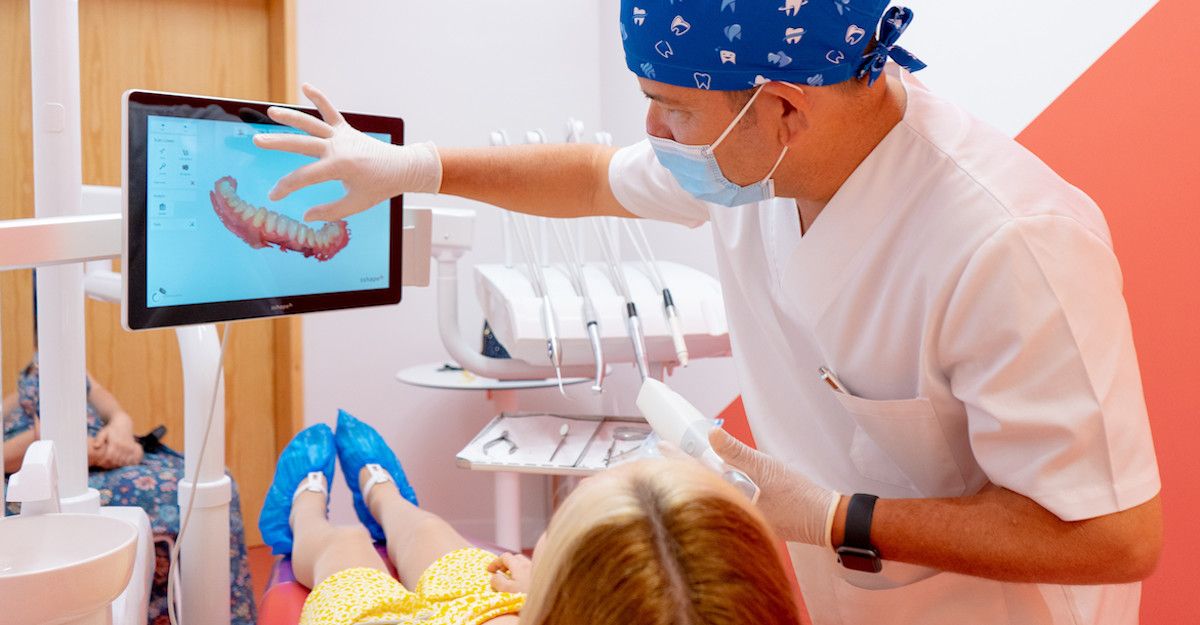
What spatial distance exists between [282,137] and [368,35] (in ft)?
7.69

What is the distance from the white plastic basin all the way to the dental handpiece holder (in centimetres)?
59

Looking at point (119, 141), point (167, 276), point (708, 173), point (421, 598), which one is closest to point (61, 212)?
point (167, 276)

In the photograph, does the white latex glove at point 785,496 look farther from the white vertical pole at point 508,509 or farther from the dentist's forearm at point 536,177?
the white vertical pole at point 508,509

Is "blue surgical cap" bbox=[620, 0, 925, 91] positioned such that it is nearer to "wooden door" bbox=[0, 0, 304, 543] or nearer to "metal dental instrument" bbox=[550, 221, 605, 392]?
"metal dental instrument" bbox=[550, 221, 605, 392]

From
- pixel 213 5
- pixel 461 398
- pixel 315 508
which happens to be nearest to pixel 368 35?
pixel 213 5

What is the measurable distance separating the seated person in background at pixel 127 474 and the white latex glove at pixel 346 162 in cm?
123

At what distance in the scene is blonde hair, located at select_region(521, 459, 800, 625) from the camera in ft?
2.50

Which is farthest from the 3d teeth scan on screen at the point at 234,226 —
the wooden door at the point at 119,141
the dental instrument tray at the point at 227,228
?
the wooden door at the point at 119,141

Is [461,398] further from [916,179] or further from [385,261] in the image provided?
[916,179]

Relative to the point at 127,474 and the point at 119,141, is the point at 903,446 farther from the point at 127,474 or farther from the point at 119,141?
the point at 119,141

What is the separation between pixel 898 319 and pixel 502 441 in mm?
1401

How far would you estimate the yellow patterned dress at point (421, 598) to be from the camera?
1.52 meters

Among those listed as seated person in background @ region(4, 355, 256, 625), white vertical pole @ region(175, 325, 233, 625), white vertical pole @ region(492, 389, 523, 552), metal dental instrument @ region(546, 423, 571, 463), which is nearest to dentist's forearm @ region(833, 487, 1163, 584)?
white vertical pole @ region(175, 325, 233, 625)

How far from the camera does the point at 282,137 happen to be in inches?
48.3
